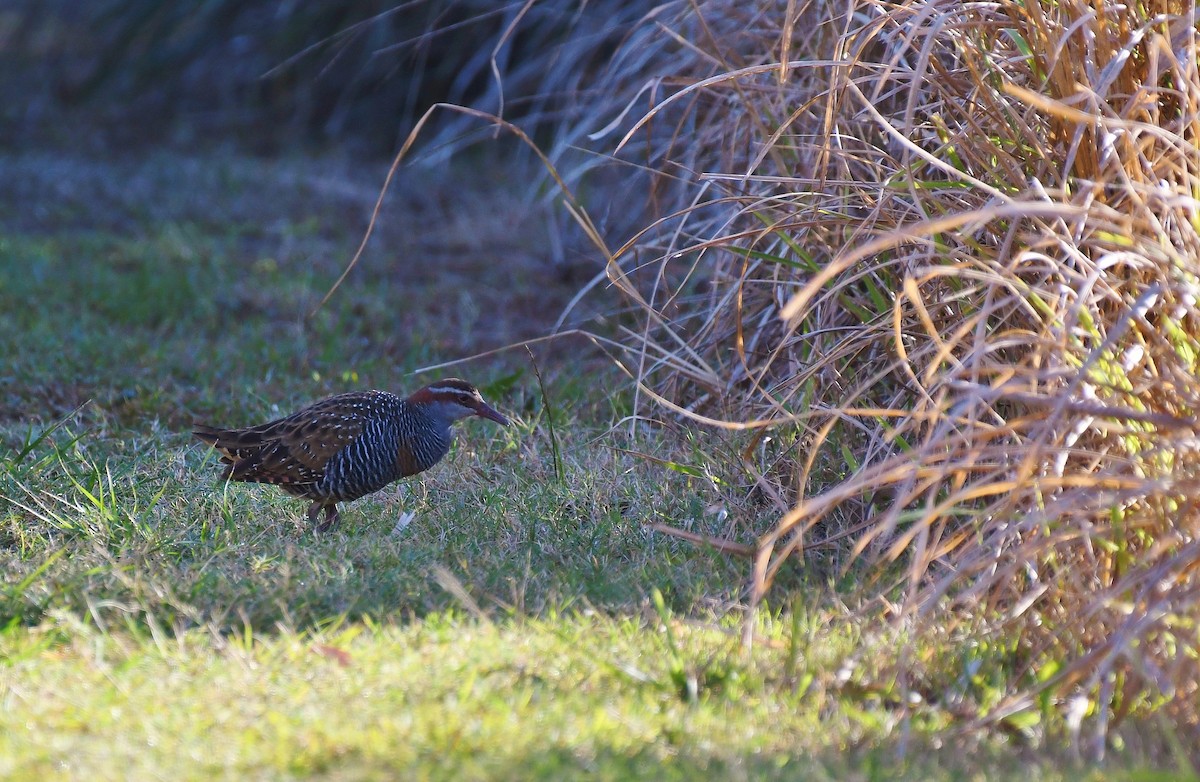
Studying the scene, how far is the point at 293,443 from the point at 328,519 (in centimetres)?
29

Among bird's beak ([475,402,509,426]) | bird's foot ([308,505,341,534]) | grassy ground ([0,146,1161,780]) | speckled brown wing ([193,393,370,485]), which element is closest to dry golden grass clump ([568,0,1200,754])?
grassy ground ([0,146,1161,780])

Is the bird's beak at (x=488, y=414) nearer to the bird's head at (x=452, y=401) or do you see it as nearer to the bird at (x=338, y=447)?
the bird's head at (x=452, y=401)

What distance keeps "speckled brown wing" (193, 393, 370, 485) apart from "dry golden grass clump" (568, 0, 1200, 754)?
44.1 inches

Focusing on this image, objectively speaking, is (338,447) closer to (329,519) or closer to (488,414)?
(329,519)

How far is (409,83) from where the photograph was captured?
11.2 meters

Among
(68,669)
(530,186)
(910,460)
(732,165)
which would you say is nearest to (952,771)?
(910,460)

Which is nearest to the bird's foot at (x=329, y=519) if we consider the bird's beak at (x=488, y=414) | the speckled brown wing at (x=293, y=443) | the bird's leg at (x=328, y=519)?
the bird's leg at (x=328, y=519)

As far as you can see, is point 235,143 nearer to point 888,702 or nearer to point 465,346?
point 465,346

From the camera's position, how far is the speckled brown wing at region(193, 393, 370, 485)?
181 inches

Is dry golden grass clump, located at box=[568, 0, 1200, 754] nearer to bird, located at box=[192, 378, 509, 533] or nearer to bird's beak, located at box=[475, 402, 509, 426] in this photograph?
bird's beak, located at box=[475, 402, 509, 426]

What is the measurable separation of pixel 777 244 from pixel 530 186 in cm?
487

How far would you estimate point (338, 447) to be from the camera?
4.63m

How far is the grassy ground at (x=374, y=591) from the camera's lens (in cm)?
299

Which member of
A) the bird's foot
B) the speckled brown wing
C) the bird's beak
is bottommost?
the bird's foot
